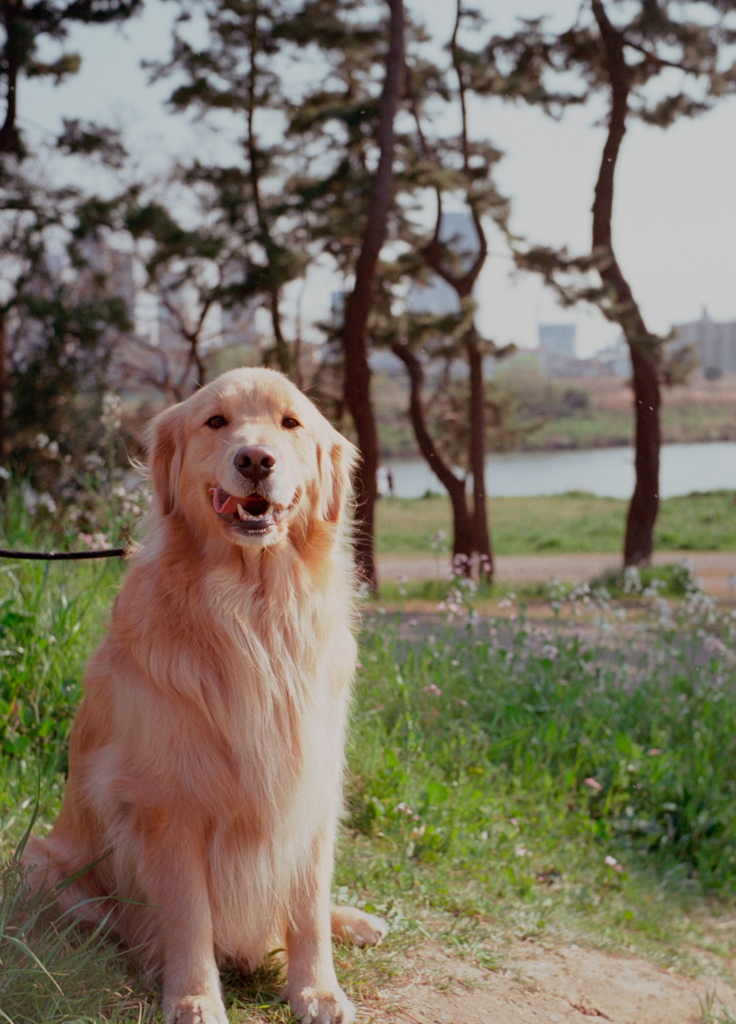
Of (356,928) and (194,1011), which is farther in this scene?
(356,928)

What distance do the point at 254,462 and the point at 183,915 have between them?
909 mm

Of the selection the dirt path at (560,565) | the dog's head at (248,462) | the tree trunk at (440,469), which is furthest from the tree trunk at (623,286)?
the dog's head at (248,462)

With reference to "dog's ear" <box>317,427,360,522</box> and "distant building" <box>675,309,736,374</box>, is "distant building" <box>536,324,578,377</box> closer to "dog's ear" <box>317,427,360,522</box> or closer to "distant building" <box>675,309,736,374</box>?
"distant building" <box>675,309,736,374</box>

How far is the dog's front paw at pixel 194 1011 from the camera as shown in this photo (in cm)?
178

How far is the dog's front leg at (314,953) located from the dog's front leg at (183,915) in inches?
7.3

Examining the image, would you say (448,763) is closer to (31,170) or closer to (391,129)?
(391,129)

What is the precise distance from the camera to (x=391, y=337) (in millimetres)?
10039

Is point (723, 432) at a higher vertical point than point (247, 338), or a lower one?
lower

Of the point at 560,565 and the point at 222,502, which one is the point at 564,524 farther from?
the point at 222,502

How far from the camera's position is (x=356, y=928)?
240 centimetres

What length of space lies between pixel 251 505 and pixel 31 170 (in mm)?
11125

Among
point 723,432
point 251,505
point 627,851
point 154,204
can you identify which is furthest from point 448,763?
point 723,432

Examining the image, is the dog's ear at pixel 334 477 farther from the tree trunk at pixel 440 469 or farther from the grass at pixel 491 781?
the tree trunk at pixel 440 469

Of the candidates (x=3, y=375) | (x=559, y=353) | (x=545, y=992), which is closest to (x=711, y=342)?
(x=559, y=353)
